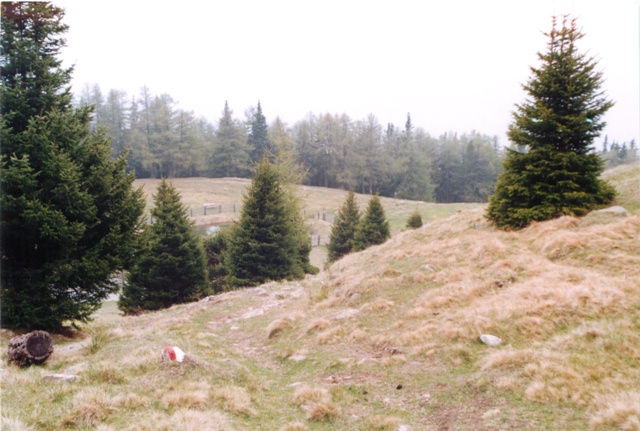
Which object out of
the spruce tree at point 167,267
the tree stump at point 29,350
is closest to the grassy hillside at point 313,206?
the spruce tree at point 167,267

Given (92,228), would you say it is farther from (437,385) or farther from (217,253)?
(217,253)

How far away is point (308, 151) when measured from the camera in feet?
315

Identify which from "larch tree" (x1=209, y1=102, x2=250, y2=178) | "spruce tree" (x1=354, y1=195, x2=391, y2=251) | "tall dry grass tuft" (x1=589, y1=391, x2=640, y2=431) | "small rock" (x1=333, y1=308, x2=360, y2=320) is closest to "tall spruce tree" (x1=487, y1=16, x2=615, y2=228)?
"small rock" (x1=333, y1=308, x2=360, y2=320)

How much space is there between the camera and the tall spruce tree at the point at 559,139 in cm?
1426

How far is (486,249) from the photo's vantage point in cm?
1320

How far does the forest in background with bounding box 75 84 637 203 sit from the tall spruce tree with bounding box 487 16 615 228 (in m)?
71.1

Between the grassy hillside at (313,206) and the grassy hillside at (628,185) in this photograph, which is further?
the grassy hillside at (313,206)

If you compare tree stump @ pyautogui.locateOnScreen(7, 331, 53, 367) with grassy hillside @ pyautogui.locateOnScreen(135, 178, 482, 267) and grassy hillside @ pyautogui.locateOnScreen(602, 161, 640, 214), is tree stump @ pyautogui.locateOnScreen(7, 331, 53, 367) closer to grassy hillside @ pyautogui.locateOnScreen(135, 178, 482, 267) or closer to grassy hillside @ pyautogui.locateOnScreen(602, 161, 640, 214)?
grassy hillside @ pyautogui.locateOnScreen(602, 161, 640, 214)

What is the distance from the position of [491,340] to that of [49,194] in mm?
12712

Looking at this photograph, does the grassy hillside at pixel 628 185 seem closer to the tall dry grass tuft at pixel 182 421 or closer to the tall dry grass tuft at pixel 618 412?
the tall dry grass tuft at pixel 618 412

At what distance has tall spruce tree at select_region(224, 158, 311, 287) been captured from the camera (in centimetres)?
2545

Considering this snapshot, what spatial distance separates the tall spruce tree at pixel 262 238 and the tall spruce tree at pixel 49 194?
39.1ft

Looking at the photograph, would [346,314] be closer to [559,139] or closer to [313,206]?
[559,139]

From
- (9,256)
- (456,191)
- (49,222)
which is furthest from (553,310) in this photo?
(456,191)
